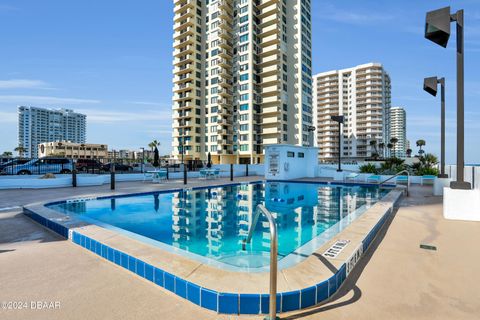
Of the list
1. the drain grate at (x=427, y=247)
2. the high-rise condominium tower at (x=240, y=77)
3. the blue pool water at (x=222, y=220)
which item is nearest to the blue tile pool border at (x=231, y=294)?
the blue pool water at (x=222, y=220)

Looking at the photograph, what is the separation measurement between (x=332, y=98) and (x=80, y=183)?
9569 centimetres

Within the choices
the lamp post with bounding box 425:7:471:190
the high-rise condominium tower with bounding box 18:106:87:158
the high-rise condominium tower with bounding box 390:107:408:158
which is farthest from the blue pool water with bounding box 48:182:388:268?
the high-rise condominium tower with bounding box 390:107:408:158

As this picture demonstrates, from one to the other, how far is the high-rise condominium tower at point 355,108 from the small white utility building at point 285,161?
67.6m

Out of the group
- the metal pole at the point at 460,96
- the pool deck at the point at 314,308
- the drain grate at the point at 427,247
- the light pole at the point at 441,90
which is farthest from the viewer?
the light pole at the point at 441,90

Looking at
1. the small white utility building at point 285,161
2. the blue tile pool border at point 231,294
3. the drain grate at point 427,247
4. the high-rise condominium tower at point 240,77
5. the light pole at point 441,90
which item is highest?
the high-rise condominium tower at point 240,77

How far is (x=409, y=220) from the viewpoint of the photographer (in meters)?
6.79

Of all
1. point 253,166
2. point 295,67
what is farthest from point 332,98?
point 253,166

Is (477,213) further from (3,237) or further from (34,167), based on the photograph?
(34,167)

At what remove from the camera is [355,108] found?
90625 mm

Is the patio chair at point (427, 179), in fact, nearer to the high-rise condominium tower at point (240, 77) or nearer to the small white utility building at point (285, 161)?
the small white utility building at point (285, 161)

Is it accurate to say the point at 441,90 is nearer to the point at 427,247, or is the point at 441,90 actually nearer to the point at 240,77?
the point at 427,247

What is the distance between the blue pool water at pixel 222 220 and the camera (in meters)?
5.52

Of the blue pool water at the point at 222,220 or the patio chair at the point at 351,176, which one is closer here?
the blue pool water at the point at 222,220

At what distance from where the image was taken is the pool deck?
2.61 m
